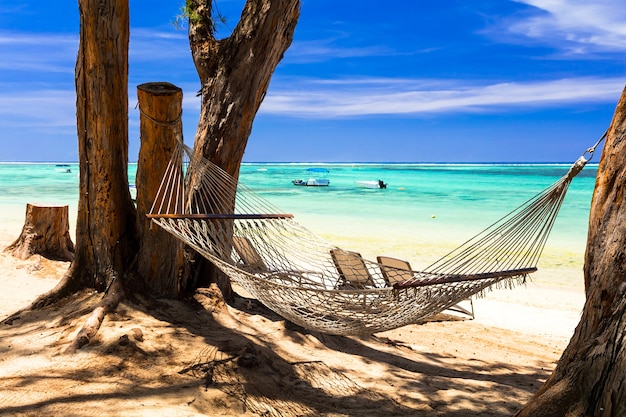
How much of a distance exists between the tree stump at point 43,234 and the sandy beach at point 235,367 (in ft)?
3.47

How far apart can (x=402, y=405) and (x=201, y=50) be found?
234 cm

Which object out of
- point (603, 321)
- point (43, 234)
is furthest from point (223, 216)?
point (43, 234)

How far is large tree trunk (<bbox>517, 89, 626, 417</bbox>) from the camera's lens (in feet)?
5.56

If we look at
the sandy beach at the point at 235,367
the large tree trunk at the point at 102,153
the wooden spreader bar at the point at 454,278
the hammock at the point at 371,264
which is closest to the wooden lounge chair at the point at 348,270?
the sandy beach at the point at 235,367

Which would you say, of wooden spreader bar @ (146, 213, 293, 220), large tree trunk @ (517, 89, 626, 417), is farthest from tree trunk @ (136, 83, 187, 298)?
large tree trunk @ (517, 89, 626, 417)

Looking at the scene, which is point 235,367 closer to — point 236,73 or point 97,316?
point 97,316

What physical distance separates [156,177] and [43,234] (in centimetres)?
262

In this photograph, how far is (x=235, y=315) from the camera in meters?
3.53

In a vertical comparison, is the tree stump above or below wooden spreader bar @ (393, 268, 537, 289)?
below

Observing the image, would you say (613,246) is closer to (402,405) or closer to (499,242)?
(499,242)

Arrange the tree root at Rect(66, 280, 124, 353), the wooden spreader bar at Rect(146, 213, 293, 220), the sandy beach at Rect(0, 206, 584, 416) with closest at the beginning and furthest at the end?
the sandy beach at Rect(0, 206, 584, 416)
the tree root at Rect(66, 280, 124, 353)
the wooden spreader bar at Rect(146, 213, 293, 220)

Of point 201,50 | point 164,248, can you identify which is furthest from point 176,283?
point 201,50

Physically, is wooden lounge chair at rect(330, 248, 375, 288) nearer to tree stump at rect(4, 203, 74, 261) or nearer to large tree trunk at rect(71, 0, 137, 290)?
large tree trunk at rect(71, 0, 137, 290)

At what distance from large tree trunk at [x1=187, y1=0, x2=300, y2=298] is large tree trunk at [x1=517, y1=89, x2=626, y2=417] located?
87.6 inches
